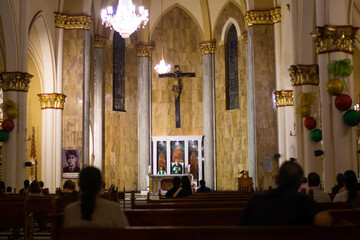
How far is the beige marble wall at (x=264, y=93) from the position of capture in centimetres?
2223

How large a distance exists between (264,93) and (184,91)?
8351 millimetres

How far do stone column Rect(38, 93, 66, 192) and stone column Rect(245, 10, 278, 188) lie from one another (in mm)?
8288

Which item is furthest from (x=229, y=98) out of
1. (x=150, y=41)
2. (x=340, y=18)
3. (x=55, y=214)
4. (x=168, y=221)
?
(x=55, y=214)

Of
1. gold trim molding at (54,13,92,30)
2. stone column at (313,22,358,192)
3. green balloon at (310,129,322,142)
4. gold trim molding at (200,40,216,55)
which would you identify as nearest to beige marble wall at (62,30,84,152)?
gold trim molding at (54,13,92,30)

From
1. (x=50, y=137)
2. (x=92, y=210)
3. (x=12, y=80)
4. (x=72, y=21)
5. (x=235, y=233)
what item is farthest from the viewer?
(x=72, y=21)

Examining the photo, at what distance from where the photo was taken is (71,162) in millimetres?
21859

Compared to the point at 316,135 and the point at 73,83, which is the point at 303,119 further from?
the point at 73,83

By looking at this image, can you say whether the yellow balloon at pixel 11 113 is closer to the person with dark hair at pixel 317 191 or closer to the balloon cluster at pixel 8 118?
the balloon cluster at pixel 8 118

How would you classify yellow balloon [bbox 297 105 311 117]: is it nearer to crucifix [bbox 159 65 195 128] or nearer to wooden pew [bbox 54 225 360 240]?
wooden pew [bbox 54 225 360 240]

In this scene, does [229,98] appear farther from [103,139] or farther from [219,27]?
[103,139]

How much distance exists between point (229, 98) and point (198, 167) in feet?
13.8

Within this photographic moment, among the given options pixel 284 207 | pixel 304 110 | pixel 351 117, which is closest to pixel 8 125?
A: pixel 304 110

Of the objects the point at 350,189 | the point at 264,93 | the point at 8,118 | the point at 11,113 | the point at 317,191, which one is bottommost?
the point at 317,191

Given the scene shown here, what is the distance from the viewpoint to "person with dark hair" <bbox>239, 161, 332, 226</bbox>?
3912 millimetres
